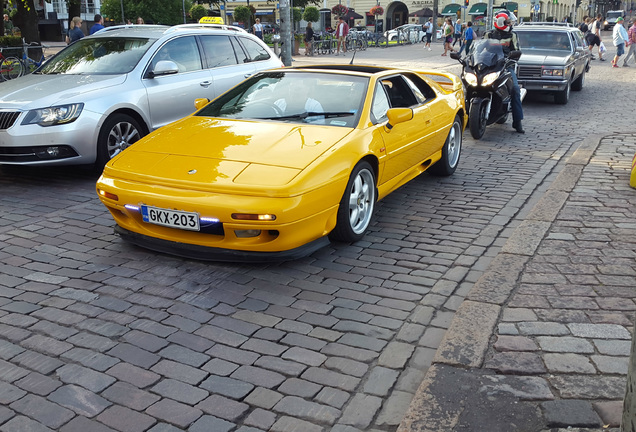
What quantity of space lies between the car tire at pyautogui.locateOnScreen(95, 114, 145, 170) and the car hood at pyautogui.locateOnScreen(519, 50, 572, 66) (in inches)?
364

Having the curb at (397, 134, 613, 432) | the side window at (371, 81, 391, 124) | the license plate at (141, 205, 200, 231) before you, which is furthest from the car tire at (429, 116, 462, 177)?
the license plate at (141, 205, 200, 231)

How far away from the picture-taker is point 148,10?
130 ft

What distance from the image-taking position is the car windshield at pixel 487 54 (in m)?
10.1

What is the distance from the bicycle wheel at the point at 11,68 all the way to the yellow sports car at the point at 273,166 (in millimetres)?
12899

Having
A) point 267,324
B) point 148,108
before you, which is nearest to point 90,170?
point 148,108

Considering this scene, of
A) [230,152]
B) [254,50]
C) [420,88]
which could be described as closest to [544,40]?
[254,50]

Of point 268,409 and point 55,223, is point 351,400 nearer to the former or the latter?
point 268,409

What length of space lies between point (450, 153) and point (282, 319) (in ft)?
13.9

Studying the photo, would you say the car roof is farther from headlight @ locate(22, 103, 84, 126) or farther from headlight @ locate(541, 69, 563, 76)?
headlight @ locate(541, 69, 563, 76)

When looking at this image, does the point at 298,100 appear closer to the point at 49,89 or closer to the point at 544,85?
the point at 49,89

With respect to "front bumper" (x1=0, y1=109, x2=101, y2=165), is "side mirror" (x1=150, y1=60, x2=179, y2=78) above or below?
above

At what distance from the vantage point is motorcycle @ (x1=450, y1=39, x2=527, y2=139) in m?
9.84

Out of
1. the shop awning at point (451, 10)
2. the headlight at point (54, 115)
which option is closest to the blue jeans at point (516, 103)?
the headlight at point (54, 115)

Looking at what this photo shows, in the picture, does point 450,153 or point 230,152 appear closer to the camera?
point 230,152
